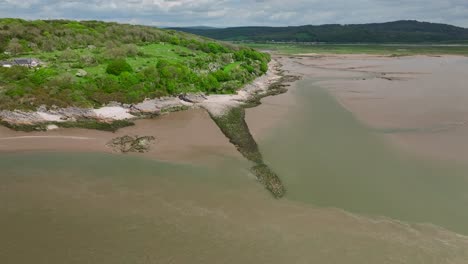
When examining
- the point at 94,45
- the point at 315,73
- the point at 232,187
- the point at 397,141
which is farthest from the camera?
the point at 315,73

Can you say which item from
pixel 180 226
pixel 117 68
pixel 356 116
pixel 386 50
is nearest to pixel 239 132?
pixel 356 116

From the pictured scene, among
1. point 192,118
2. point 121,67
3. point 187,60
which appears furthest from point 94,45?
point 192,118

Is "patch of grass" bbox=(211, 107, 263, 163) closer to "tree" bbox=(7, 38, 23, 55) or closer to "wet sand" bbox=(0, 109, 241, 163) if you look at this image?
"wet sand" bbox=(0, 109, 241, 163)

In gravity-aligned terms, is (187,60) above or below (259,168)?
above

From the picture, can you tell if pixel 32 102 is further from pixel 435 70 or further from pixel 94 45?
pixel 435 70

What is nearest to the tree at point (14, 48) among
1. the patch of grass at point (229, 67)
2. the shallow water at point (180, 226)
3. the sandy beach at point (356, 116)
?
the sandy beach at point (356, 116)

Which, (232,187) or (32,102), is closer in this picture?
(232,187)

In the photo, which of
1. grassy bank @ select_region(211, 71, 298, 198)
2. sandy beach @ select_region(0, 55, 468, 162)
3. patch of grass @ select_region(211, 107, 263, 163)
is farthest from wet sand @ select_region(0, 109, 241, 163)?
grassy bank @ select_region(211, 71, 298, 198)

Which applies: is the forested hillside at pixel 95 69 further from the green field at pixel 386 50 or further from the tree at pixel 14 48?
the green field at pixel 386 50
